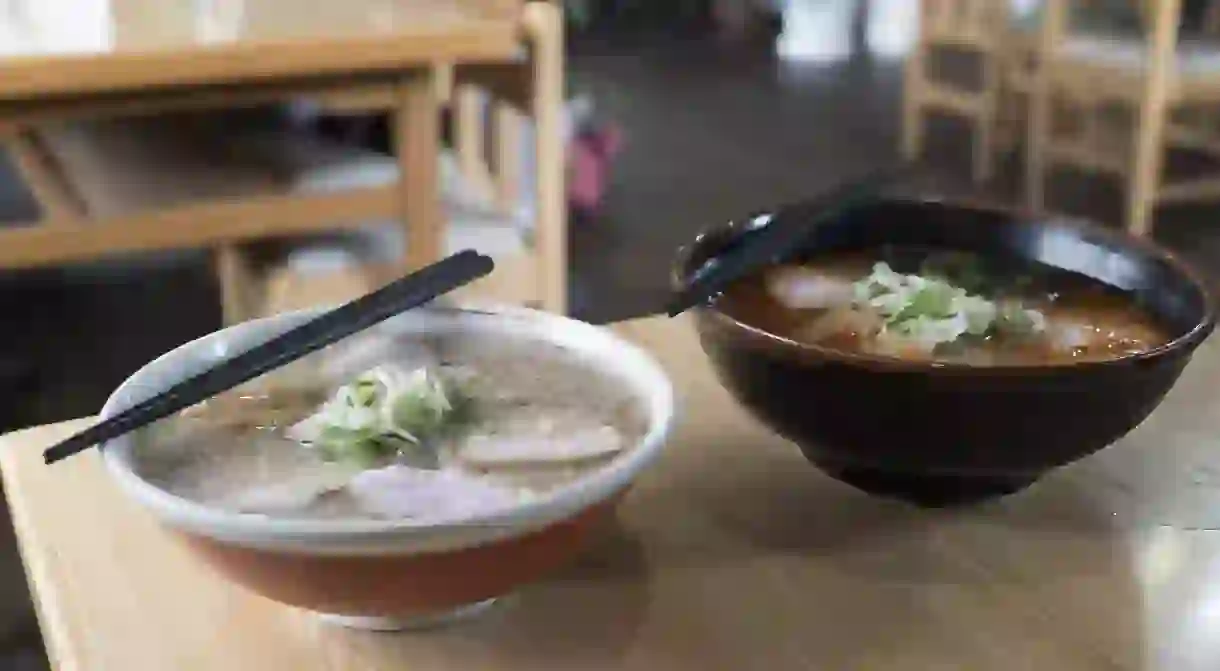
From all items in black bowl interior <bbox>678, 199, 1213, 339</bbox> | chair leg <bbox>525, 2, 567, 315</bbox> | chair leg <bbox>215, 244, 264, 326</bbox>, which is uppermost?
black bowl interior <bbox>678, 199, 1213, 339</bbox>

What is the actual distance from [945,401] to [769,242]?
0.14m

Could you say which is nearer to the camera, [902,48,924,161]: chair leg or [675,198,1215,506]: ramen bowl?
[675,198,1215,506]: ramen bowl

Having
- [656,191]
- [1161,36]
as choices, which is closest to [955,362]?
[1161,36]

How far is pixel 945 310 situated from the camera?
23.6 inches

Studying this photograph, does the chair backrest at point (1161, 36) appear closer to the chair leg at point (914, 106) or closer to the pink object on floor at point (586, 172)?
the chair leg at point (914, 106)

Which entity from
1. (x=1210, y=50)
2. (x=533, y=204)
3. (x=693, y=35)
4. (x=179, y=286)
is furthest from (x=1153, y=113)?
(x=693, y=35)

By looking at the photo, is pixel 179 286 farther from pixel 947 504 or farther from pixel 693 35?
pixel 693 35

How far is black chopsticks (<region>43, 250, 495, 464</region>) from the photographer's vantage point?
494 millimetres

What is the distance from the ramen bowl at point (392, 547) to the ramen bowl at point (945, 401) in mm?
59

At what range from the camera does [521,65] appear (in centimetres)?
165

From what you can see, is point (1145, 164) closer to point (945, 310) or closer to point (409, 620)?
point (945, 310)

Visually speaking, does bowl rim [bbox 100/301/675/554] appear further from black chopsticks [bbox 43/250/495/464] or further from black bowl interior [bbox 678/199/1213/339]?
black bowl interior [bbox 678/199/1213/339]

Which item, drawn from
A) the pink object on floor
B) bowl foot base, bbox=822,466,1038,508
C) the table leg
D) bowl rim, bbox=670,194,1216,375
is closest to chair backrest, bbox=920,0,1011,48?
the pink object on floor

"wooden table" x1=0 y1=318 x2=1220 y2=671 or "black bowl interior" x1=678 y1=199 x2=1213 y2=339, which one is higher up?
"black bowl interior" x1=678 y1=199 x2=1213 y2=339
